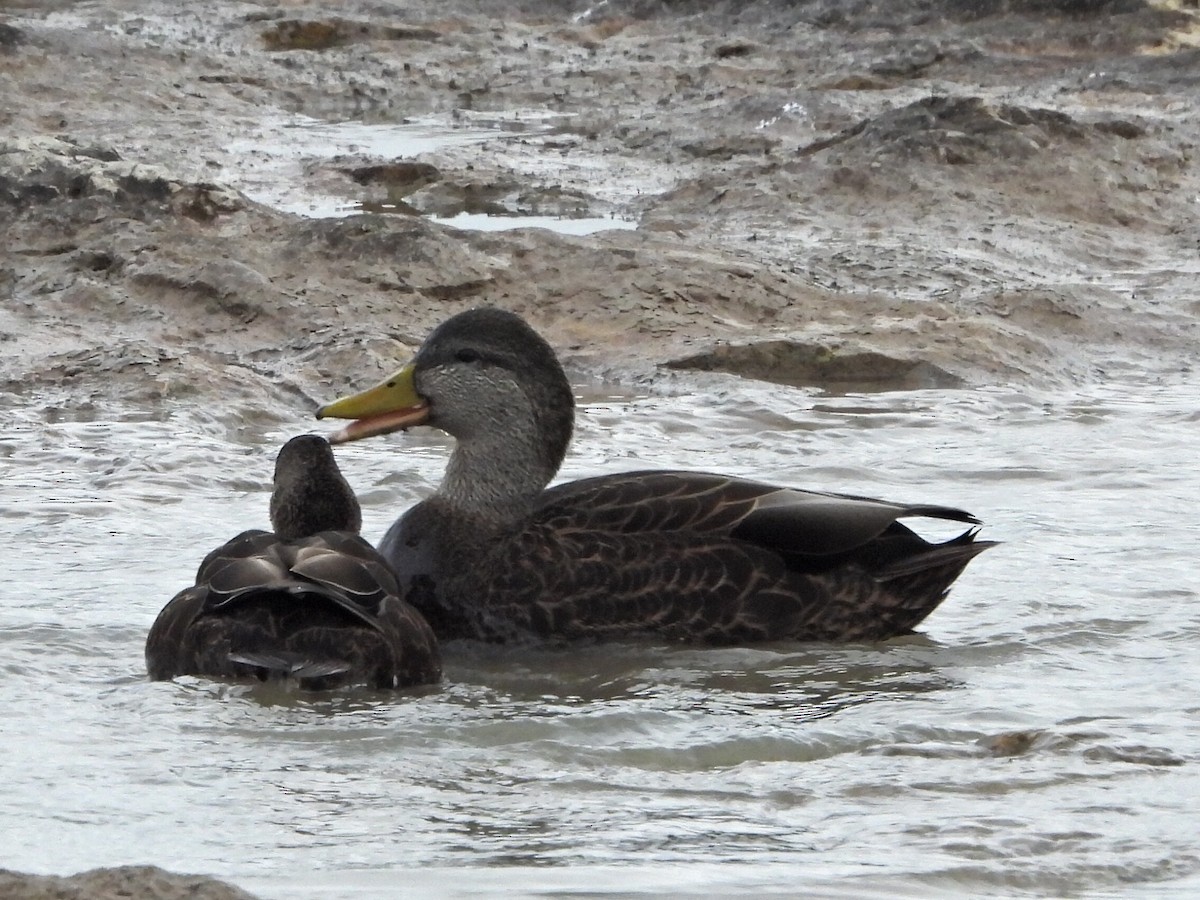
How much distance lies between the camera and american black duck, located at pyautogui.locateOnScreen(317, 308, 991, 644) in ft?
22.1

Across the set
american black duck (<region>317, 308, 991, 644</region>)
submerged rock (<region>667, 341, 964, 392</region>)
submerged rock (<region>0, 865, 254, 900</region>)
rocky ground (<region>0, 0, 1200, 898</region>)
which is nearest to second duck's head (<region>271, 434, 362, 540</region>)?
american black duck (<region>317, 308, 991, 644</region>)

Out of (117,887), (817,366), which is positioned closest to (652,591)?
(117,887)

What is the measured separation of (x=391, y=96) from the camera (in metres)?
17.0

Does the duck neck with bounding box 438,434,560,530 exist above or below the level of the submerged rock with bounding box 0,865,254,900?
above

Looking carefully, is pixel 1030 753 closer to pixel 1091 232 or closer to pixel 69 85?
pixel 1091 232

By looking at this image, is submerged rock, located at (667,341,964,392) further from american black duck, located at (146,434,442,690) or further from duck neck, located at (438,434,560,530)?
american black duck, located at (146,434,442,690)

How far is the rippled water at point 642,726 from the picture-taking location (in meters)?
4.65

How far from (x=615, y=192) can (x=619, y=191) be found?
62 millimetres

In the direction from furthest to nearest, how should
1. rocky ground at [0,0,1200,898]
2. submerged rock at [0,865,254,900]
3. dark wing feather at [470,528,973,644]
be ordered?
1. rocky ground at [0,0,1200,898]
2. dark wing feather at [470,528,973,644]
3. submerged rock at [0,865,254,900]

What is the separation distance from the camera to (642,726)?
18.9ft

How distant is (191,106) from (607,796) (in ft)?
37.0

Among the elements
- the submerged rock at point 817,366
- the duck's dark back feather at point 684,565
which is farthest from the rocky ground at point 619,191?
the duck's dark back feather at point 684,565

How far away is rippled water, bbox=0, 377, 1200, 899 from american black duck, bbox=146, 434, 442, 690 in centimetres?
9

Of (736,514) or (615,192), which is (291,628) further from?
(615,192)
